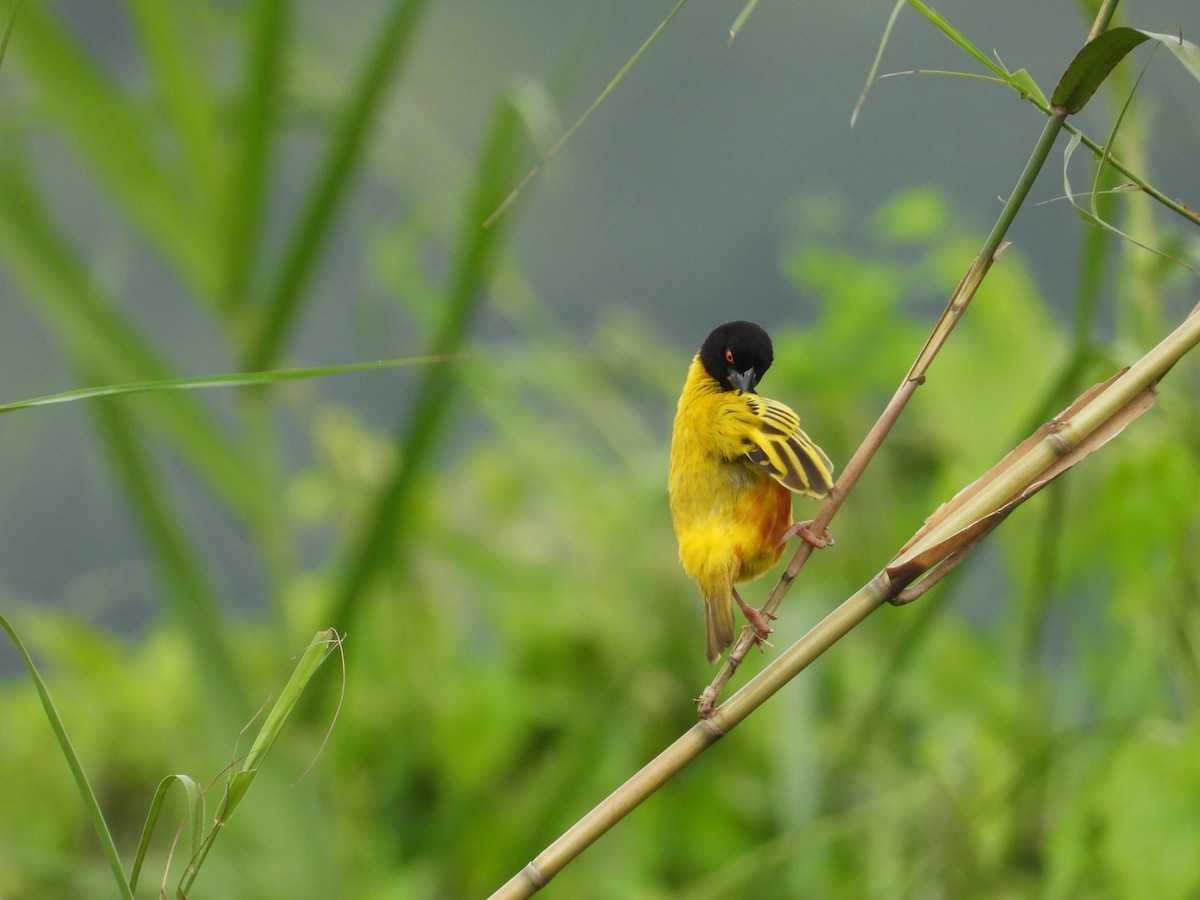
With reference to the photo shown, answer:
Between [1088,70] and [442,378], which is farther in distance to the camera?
[442,378]

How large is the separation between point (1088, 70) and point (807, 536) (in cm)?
22

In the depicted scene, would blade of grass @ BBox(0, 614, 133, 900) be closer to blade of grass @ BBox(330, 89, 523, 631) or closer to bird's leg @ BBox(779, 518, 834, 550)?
bird's leg @ BBox(779, 518, 834, 550)

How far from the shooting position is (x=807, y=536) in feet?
1.79

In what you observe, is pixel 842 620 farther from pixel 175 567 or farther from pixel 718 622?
pixel 175 567

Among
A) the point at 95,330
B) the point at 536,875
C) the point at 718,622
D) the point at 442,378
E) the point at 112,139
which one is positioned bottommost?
the point at 536,875

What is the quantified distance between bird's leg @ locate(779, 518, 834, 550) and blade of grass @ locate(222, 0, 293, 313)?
113cm

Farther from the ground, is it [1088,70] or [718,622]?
[1088,70]

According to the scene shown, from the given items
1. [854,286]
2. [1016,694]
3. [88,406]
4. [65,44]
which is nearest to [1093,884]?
[1016,694]

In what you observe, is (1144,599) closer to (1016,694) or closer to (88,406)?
(1016,694)

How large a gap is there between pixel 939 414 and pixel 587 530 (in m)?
0.70

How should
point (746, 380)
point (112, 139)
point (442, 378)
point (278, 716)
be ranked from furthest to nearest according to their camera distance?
1. point (112, 139)
2. point (442, 378)
3. point (746, 380)
4. point (278, 716)

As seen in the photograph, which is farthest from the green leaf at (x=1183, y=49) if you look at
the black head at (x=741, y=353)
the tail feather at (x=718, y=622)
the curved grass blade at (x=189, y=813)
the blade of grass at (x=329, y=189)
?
the blade of grass at (x=329, y=189)

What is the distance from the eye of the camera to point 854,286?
2160 millimetres

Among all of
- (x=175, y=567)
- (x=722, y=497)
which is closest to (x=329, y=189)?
(x=175, y=567)
